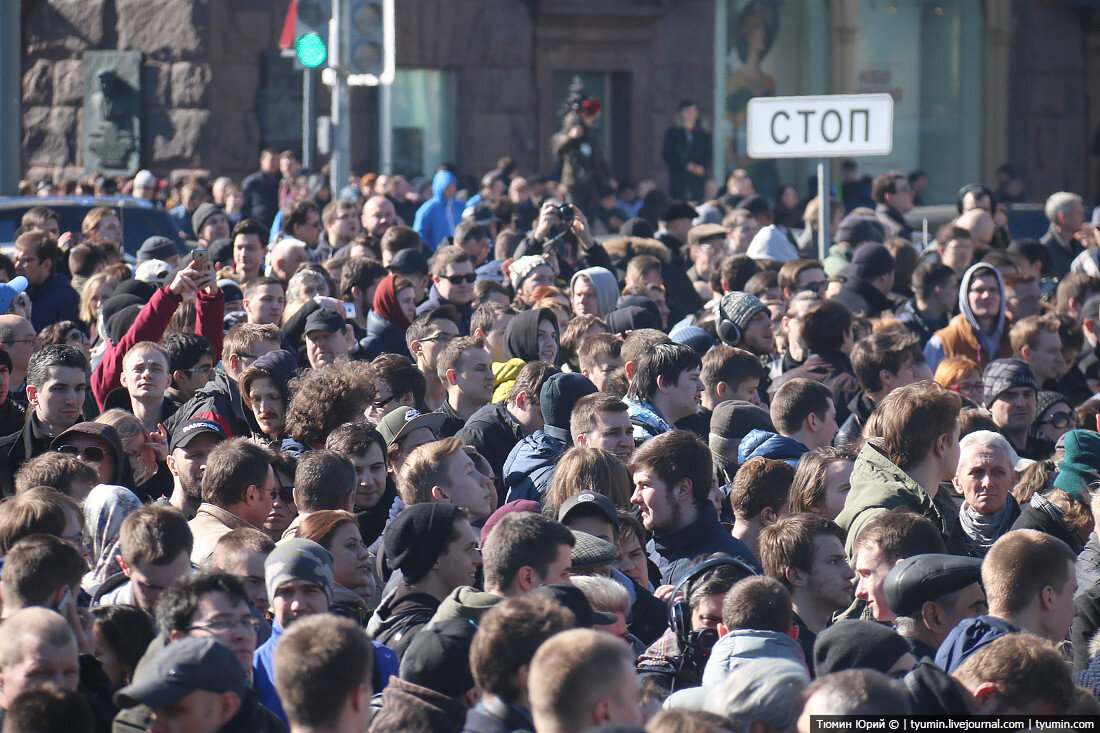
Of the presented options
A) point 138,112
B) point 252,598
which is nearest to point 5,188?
point 138,112

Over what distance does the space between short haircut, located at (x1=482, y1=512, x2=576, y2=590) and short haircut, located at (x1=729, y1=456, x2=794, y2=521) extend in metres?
1.33

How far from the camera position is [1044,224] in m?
15.9

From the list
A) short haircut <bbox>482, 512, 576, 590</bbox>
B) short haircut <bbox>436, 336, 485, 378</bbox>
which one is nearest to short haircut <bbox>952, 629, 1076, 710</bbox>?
short haircut <bbox>482, 512, 576, 590</bbox>

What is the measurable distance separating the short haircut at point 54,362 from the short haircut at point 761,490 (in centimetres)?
299

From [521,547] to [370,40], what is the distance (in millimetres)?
8039

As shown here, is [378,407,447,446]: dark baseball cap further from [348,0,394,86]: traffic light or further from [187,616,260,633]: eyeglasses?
[348,0,394,86]: traffic light

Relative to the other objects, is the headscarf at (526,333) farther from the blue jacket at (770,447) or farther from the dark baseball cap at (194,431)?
the dark baseball cap at (194,431)

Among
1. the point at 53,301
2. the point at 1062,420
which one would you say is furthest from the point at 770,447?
the point at 53,301

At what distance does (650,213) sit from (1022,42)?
10.1 meters

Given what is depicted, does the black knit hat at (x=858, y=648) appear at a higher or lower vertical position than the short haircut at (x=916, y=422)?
lower

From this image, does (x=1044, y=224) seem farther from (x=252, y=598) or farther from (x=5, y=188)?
(x=252, y=598)

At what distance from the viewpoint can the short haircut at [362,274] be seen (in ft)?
29.7

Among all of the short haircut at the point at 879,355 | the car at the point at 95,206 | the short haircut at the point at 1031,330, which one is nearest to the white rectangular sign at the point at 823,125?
the short haircut at the point at 1031,330

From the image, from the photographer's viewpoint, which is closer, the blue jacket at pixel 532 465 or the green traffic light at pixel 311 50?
the blue jacket at pixel 532 465
